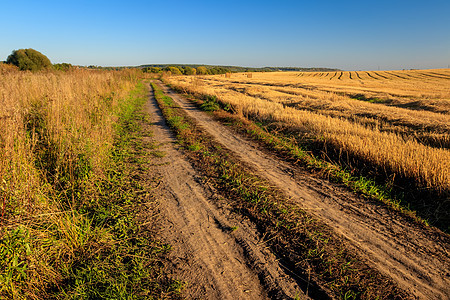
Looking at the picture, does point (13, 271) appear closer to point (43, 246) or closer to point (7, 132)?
point (43, 246)

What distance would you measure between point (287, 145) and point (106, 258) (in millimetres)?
6015

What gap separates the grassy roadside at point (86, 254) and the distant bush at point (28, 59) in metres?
19.2

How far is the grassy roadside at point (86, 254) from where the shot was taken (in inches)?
90.1

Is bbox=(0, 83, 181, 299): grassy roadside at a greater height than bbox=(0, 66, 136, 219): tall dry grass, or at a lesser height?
lesser

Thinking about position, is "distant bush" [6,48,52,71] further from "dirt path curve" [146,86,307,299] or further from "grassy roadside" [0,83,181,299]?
"dirt path curve" [146,86,307,299]

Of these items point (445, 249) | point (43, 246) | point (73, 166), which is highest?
point (73, 166)

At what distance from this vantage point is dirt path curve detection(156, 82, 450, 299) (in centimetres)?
272

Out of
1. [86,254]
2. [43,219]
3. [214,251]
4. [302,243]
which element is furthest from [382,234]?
[43,219]

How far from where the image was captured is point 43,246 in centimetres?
264

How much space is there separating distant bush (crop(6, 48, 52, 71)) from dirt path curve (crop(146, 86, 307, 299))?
1942 cm

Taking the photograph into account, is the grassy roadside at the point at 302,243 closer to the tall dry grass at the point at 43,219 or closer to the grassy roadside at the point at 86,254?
the grassy roadside at the point at 86,254

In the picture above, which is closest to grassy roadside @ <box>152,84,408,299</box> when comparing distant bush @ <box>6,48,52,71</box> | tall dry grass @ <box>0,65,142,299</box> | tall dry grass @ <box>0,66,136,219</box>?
tall dry grass @ <box>0,65,142,299</box>

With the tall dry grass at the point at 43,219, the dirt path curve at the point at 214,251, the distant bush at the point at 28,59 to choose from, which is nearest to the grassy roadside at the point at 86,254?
the tall dry grass at the point at 43,219

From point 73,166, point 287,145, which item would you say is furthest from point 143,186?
point 287,145
